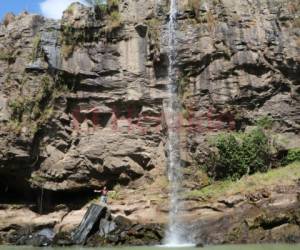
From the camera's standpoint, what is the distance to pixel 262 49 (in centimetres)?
2645

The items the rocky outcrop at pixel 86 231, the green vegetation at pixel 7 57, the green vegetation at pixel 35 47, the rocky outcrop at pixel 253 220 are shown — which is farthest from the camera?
the green vegetation at pixel 7 57

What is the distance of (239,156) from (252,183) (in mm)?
1967

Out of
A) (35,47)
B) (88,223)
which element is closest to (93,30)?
(35,47)

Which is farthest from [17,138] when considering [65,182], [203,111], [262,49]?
[262,49]

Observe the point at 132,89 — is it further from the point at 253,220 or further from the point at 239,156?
the point at 253,220

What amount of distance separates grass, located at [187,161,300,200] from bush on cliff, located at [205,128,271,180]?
548 mm

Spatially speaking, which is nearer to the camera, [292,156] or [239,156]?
[239,156]

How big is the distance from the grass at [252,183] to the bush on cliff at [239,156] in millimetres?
548

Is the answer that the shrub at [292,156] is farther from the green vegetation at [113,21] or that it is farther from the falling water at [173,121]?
the green vegetation at [113,21]

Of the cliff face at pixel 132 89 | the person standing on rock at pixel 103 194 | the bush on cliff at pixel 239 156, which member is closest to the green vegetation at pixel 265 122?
the cliff face at pixel 132 89

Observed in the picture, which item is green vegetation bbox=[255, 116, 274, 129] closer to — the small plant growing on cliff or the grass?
the grass

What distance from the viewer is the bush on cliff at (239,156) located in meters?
24.4

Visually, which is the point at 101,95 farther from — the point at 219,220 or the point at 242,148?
the point at 219,220

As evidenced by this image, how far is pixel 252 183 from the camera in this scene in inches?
901
